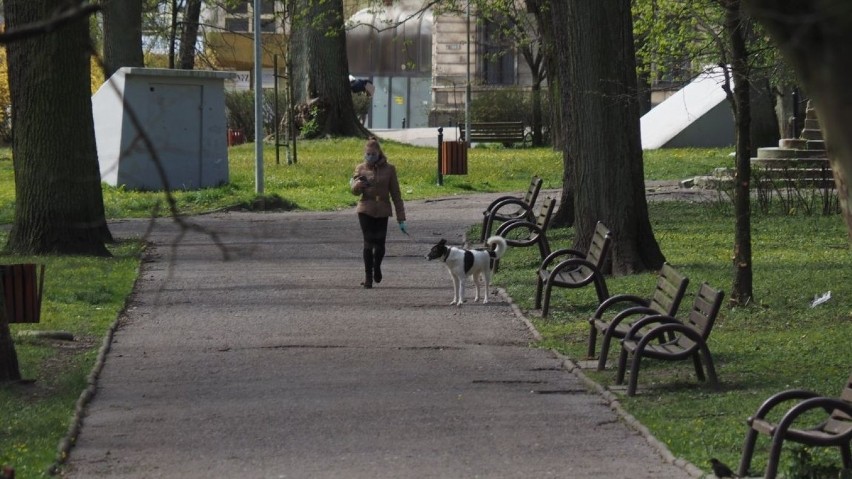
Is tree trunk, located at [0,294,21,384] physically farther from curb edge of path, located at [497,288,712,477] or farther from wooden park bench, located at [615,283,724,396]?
wooden park bench, located at [615,283,724,396]

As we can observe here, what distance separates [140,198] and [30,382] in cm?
1569

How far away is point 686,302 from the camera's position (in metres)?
13.8

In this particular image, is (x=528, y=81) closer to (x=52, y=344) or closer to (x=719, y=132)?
(x=719, y=132)

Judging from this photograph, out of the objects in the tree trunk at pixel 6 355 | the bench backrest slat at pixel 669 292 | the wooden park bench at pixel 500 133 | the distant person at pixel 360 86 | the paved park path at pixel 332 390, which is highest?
the distant person at pixel 360 86

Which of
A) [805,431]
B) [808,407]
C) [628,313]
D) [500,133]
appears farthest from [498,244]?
[500,133]

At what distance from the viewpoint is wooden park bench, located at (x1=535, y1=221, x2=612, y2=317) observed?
43.5 feet

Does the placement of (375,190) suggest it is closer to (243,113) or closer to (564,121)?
(564,121)

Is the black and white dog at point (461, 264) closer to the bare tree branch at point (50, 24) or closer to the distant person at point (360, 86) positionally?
the bare tree branch at point (50, 24)

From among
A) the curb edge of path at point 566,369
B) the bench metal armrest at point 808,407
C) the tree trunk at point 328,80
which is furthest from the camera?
the tree trunk at point 328,80

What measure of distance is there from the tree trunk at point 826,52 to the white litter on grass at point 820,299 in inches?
424

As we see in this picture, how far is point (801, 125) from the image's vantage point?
1256 inches

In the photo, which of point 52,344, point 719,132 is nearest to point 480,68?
point 719,132

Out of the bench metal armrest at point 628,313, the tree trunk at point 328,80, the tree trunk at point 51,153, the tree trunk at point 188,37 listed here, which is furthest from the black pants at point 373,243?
the tree trunk at point 188,37

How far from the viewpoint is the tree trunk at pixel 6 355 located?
32.4 feet
